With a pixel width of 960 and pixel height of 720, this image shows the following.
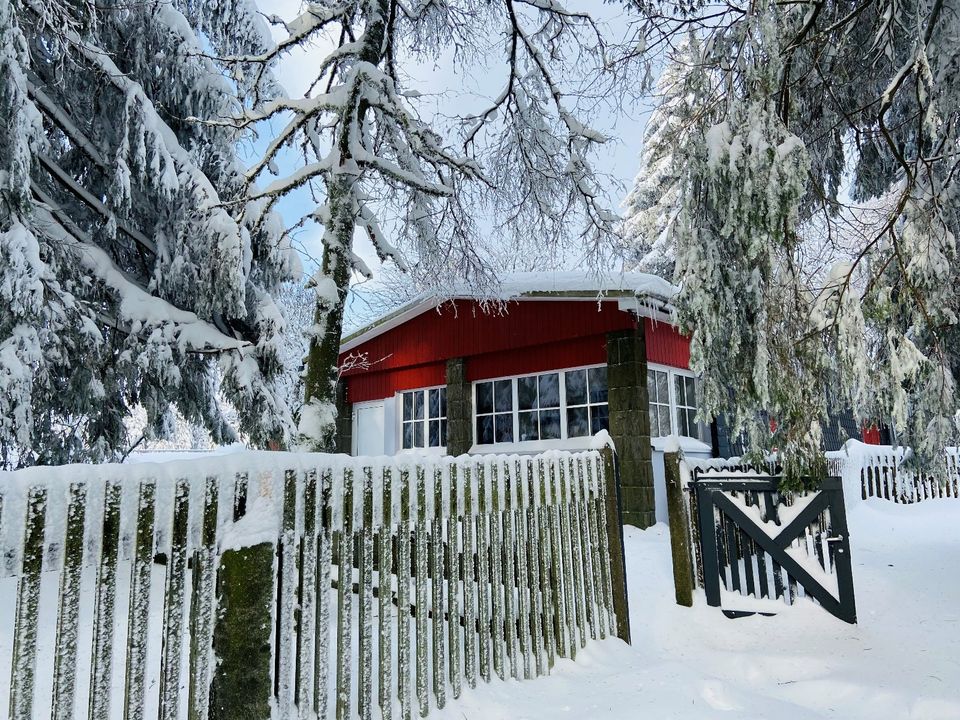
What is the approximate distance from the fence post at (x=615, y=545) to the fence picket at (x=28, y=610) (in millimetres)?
3578

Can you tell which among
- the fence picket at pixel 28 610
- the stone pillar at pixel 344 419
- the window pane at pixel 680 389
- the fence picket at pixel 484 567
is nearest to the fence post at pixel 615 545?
the fence picket at pixel 484 567

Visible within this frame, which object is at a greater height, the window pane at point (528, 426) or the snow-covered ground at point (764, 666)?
the window pane at point (528, 426)

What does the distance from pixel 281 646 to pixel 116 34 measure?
8.71m

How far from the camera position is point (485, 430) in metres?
12.2

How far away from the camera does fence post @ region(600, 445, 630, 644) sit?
4.30m

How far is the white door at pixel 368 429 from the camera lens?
14219 millimetres

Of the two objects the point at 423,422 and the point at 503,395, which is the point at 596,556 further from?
the point at 423,422

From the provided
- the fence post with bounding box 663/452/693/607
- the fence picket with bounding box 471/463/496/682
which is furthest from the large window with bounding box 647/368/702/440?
the fence picket with bounding box 471/463/496/682

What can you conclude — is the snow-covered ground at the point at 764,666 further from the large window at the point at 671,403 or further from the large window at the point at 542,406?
the large window at the point at 542,406

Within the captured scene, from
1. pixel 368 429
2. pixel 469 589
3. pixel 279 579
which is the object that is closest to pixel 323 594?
pixel 279 579

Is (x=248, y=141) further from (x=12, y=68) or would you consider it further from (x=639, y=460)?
(x=639, y=460)

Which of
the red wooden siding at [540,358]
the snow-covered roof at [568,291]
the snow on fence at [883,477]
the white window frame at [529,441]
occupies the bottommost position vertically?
the snow on fence at [883,477]

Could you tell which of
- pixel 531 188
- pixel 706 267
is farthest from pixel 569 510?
pixel 531 188

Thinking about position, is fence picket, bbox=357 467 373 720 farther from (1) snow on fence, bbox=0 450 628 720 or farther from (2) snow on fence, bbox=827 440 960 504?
(2) snow on fence, bbox=827 440 960 504
